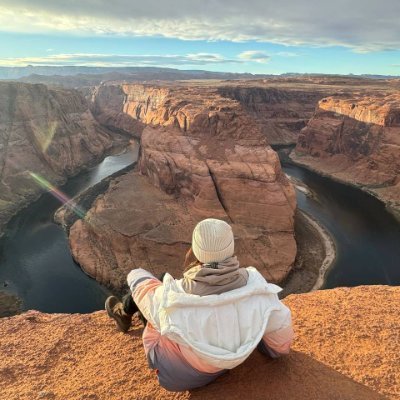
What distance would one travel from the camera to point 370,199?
5825 centimetres

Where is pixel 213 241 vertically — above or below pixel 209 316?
above

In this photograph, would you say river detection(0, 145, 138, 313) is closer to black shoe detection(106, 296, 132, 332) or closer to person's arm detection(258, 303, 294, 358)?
black shoe detection(106, 296, 132, 332)

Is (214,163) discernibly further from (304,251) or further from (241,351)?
(241,351)

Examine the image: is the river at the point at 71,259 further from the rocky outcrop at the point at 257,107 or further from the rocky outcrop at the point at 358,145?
the rocky outcrop at the point at 257,107

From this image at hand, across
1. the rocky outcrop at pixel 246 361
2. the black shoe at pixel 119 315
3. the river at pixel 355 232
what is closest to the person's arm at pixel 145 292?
the rocky outcrop at pixel 246 361

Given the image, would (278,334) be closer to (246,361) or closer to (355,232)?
(246,361)

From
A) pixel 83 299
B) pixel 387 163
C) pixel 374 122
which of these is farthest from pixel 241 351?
pixel 374 122

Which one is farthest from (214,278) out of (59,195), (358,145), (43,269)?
(358,145)

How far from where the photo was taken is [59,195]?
5769 centimetres

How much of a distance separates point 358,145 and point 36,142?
62174 millimetres

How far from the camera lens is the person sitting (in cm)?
489

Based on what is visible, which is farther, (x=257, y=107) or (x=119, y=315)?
(x=257, y=107)

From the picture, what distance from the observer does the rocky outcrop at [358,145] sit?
2467 inches

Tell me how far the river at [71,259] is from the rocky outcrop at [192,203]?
96.9 inches
